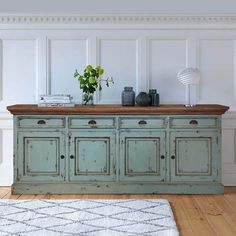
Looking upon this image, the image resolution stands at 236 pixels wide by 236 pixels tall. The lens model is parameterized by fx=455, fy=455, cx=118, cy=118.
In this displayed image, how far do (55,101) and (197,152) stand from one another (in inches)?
59.6

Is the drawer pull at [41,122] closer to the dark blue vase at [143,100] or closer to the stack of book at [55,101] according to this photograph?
the stack of book at [55,101]

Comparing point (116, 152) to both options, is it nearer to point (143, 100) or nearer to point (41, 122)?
point (143, 100)

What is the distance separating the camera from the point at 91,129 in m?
4.47

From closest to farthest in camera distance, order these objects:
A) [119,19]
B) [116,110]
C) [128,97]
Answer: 1. [116,110]
2. [128,97]
3. [119,19]

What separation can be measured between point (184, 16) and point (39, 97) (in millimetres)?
1785

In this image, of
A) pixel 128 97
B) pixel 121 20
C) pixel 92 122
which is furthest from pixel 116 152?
pixel 121 20

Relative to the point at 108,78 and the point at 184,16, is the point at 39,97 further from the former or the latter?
the point at 184,16

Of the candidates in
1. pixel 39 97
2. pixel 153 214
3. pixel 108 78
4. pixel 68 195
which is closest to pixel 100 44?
pixel 108 78

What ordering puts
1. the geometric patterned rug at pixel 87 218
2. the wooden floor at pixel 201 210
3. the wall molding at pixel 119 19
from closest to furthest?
the geometric patterned rug at pixel 87 218
the wooden floor at pixel 201 210
the wall molding at pixel 119 19

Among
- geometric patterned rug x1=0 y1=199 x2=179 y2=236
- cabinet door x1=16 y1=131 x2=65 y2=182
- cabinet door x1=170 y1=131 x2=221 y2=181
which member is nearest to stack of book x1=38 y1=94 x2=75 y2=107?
cabinet door x1=16 y1=131 x2=65 y2=182

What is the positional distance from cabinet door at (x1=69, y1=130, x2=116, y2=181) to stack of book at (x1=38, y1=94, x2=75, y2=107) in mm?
342

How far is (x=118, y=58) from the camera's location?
4.98 m

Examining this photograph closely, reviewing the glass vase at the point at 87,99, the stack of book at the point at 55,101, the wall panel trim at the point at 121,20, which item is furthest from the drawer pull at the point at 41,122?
the wall panel trim at the point at 121,20

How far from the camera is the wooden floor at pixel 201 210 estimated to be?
3.40 m
